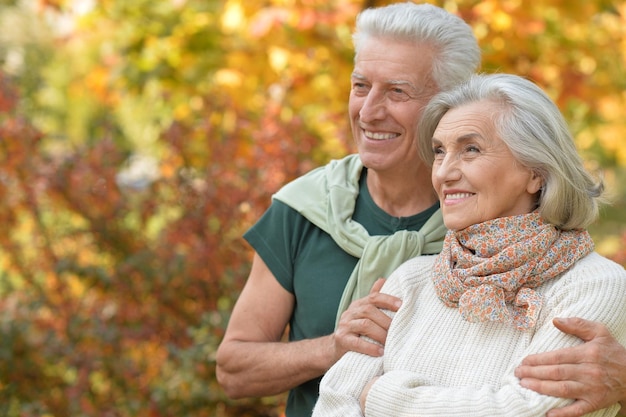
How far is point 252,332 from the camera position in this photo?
274 centimetres

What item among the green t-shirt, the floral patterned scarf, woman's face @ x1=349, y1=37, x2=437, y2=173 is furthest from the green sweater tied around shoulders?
the floral patterned scarf

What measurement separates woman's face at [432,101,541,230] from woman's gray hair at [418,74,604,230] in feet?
0.07

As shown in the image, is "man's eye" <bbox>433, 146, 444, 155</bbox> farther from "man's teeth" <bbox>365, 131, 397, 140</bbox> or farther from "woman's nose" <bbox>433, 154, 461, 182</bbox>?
"man's teeth" <bbox>365, 131, 397, 140</bbox>

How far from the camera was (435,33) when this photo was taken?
2586mm

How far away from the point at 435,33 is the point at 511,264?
79 centimetres

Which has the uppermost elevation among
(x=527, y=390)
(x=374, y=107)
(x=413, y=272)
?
(x=374, y=107)

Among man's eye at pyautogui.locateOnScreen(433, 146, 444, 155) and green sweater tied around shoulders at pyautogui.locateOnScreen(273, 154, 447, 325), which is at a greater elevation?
man's eye at pyautogui.locateOnScreen(433, 146, 444, 155)

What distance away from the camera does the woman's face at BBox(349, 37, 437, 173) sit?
102 inches

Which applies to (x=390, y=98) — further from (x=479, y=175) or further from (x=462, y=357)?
(x=462, y=357)

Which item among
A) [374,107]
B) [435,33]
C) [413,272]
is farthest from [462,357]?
[435,33]

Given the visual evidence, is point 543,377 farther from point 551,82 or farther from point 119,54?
point 119,54

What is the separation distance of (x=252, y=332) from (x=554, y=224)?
1001 millimetres

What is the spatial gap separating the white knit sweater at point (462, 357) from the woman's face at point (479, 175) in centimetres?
22

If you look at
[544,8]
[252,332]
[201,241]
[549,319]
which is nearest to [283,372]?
[252,332]
